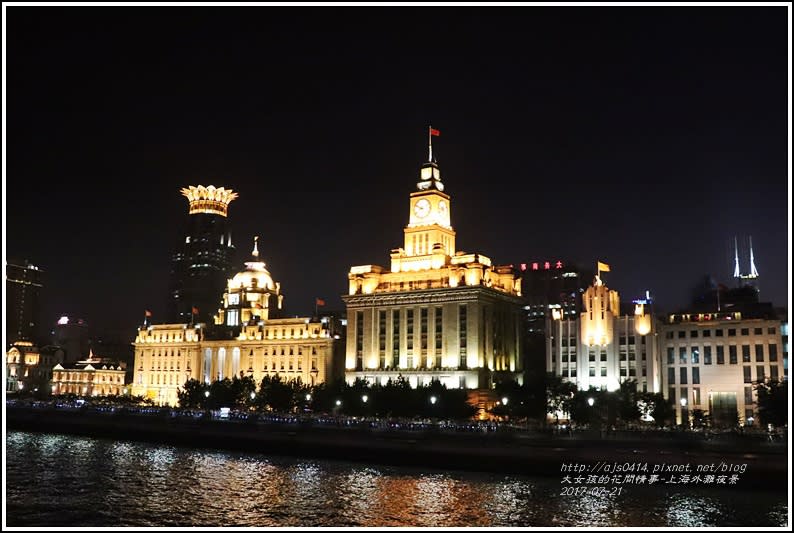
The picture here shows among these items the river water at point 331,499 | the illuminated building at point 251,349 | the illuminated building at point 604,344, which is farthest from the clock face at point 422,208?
the river water at point 331,499

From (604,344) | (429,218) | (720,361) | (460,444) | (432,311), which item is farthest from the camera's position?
(429,218)

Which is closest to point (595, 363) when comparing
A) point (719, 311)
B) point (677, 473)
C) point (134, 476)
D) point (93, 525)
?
point (719, 311)

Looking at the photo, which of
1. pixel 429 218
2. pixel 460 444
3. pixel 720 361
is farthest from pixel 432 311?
pixel 460 444

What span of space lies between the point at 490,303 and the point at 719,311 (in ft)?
134

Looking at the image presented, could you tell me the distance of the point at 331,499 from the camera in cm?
6172

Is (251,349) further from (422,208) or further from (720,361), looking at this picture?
(720,361)

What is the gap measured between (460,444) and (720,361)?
54.0 meters

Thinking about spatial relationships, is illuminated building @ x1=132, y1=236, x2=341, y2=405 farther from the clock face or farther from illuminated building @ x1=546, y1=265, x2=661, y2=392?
illuminated building @ x1=546, y1=265, x2=661, y2=392

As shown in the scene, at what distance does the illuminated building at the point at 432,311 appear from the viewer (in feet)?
475

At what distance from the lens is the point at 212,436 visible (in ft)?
336

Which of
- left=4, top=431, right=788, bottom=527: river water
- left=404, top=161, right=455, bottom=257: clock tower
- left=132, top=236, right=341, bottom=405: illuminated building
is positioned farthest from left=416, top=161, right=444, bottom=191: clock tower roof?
left=4, top=431, right=788, bottom=527: river water

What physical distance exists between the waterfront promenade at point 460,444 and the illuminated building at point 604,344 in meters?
37.3

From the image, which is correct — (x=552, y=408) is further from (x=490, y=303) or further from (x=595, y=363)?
(x=490, y=303)

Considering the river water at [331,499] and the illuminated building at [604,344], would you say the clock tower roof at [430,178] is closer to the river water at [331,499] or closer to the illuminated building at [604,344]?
the illuminated building at [604,344]
